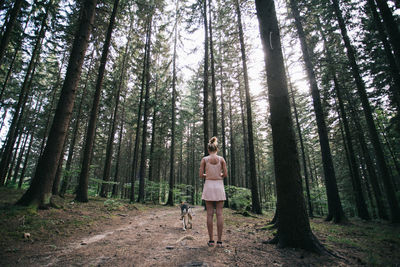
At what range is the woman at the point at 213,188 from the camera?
3.53 m

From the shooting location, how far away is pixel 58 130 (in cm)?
623

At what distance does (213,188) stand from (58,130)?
638cm

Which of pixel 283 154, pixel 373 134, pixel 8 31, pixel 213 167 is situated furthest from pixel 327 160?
pixel 8 31

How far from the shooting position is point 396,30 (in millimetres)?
5867

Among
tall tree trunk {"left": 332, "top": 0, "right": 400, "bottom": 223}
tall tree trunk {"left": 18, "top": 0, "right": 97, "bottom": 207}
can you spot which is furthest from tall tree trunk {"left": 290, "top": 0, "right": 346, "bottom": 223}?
tall tree trunk {"left": 18, "top": 0, "right": 97, "bottom": 207}

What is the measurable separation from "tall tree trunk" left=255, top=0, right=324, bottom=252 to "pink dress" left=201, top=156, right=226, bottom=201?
138cm

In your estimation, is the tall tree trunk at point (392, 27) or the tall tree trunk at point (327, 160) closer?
the tall tree trunk at point (392, 27)

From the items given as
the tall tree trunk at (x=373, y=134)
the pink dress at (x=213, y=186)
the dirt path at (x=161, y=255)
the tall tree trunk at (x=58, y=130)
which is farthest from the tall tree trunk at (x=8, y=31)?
the tall tree trunk at (x=373, y=134)

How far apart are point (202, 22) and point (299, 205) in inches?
546

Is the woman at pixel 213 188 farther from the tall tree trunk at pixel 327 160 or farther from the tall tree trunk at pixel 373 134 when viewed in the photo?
the tall tree trunk at pixel 373 134

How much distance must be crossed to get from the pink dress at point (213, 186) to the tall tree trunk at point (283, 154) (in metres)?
1.38

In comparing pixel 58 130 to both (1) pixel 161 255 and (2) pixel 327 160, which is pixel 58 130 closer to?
(1) pixel 161 255

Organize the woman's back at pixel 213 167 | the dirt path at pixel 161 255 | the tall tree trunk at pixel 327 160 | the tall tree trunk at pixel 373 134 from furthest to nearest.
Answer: the tall tree trunk at pixel 327 160 < the tall tree trunk at pixel 373 134 < the woman's back at pixel 213 167 < the dirt path at pixel 161 255

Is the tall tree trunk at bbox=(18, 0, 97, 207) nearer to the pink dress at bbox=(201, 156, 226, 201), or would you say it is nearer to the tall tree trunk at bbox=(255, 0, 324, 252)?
the pink dress at bbox=(201, 156, 226, 201)
